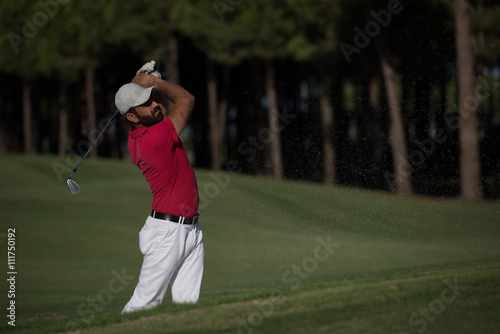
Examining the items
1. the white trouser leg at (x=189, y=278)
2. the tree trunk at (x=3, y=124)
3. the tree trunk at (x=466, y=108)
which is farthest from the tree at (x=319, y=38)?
the tree trunk at (x=3, y=124)

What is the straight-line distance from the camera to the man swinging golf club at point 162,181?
231 inches

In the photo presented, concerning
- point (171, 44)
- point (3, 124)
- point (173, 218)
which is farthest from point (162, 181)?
point (3, 124)

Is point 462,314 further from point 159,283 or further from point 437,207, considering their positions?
point 437,207

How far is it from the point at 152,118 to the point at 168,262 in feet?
3.85

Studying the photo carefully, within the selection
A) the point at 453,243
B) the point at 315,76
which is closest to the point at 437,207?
the point at 453,243

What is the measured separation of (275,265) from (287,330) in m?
4.96

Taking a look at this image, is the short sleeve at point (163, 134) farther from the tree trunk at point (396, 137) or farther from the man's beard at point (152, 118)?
the tree trunk at point (396, 137)

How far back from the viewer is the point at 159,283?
601 centimetres

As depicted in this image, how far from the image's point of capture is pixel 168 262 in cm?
592

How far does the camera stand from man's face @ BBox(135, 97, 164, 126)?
593 cm

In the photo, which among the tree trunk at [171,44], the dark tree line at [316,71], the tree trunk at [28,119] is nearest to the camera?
the dark tree line at [316,71]

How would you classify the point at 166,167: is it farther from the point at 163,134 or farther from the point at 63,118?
the point at 63,118

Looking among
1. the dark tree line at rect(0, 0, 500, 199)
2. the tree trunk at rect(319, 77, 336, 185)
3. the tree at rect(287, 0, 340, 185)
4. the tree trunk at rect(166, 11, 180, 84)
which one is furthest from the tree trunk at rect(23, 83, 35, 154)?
the tree at rect(287, 0, 340, 185)

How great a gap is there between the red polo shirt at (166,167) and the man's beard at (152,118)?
48 mm
